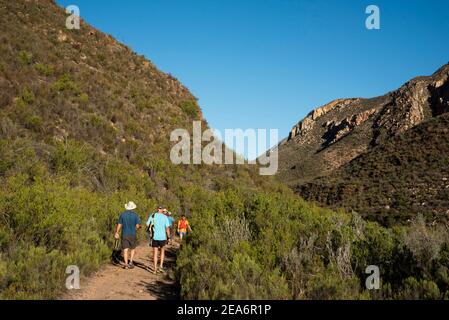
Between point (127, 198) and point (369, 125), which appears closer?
point (127, 198)

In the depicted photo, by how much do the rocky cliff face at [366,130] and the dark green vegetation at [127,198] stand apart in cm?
2546

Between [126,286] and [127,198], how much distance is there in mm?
6513

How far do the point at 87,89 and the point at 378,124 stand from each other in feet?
177

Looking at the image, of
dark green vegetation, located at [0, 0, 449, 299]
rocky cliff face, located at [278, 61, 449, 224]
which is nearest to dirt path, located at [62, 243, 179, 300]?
dark green vegetation, located at [0, 0, 449, 299]

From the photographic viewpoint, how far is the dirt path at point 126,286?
639 centimetres

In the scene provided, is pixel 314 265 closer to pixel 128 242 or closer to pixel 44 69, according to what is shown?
pixel 128 242

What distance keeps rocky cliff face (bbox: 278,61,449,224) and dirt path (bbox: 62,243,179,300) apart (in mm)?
34866

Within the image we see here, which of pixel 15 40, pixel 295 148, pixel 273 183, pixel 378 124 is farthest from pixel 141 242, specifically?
pixel 295 148

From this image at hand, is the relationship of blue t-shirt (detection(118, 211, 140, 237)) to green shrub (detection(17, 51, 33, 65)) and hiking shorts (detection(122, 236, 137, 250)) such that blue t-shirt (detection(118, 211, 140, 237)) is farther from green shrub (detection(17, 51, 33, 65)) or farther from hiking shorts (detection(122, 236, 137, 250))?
green shrub (detection(17, 51, 33, 65))

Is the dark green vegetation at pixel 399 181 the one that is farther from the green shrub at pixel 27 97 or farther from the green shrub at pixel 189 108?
the green shrub at pixel 27 97

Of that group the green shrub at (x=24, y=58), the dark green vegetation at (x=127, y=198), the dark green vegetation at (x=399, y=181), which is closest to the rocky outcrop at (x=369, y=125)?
the dark green vegetation at (x=399, y=181)

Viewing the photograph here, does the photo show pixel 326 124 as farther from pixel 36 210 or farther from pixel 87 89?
pixel 36 210

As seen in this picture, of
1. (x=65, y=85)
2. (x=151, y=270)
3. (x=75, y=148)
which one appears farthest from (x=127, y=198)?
(x=65, y=85)

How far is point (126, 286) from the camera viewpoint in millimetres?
7141
